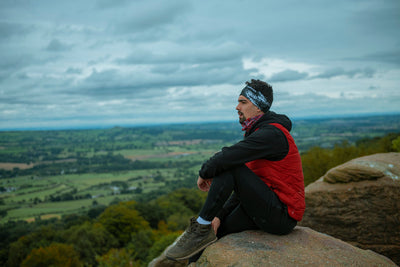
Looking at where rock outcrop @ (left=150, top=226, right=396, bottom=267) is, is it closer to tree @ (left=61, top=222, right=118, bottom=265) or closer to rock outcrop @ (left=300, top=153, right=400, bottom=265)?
rock outcrop @ (left=300, top=153, right=400, bottom=265)

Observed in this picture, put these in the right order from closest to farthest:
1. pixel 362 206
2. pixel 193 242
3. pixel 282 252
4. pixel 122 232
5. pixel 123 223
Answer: pixel 282 252
pixel 193 242
pixel 362 206
pixel 122 232
pixel 123 223

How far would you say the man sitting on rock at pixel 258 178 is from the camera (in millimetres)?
4379

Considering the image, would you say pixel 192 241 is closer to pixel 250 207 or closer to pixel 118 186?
pixel 250 207

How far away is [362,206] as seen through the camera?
8297 mm

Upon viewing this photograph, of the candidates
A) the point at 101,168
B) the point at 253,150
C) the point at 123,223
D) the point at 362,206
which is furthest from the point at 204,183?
the point at 101,168

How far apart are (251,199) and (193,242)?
3.94 feet

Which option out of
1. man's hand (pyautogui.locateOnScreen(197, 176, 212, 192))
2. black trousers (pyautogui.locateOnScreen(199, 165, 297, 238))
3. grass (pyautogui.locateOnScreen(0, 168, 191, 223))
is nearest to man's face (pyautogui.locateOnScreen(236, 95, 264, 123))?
black trousers (pyautogui.locateOnScreen(199, 165, 297, 238))

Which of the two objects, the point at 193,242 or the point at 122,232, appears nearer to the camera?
the point at 193,242

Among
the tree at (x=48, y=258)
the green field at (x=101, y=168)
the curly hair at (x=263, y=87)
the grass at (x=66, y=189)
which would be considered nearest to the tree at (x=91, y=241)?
the tree at (x=48, y=258)

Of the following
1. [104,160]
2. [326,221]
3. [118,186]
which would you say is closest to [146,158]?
[104,160]

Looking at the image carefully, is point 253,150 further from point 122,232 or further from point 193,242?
point 122,232

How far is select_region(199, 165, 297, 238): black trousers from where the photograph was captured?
4402 millimetres

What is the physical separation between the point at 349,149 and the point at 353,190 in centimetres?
2332

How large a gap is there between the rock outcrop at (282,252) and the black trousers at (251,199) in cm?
25
